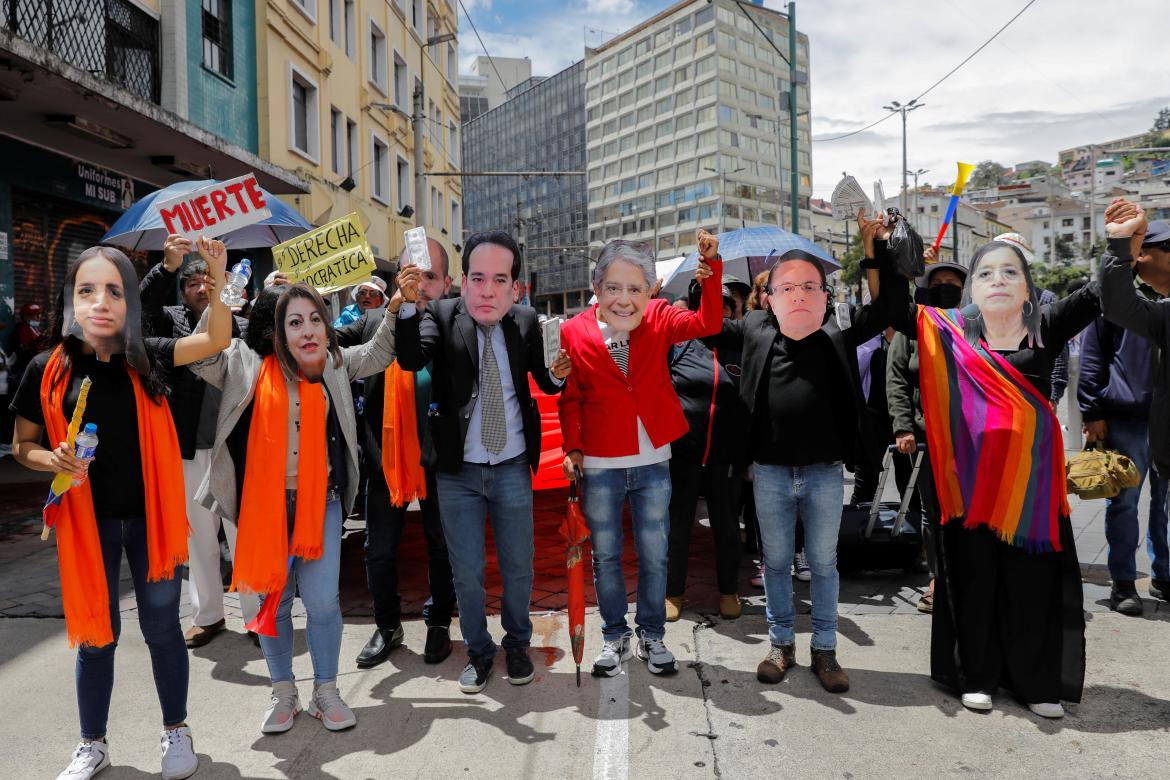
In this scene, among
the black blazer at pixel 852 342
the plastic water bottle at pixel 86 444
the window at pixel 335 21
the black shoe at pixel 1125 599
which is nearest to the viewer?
the plastic water bottle at pixel 86 444

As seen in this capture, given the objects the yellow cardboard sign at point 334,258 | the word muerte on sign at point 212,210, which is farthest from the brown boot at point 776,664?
the word muerte on sign at point 212,210

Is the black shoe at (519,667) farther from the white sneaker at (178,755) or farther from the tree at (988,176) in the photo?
the tree at (988,176)

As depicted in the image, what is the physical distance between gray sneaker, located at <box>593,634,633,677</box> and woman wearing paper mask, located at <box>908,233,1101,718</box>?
141 centimetres

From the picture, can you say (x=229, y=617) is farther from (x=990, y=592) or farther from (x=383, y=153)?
(x=383, y=153)

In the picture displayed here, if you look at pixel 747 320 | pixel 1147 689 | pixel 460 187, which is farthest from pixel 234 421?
pixel 460 187

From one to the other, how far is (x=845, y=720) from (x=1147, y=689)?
1.41 meters

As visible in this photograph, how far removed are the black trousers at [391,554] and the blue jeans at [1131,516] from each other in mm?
3728

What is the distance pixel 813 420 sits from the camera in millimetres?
3725

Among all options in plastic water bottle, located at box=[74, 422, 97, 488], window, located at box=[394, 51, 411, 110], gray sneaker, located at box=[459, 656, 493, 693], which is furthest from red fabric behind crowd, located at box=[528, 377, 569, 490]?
window, located at box=[394, 51, 411, 110]

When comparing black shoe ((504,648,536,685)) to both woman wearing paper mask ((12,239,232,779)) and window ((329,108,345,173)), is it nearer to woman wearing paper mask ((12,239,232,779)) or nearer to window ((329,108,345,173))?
woman wearing paper mask ((12,239,232,779))

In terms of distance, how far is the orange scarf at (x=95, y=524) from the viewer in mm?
2910

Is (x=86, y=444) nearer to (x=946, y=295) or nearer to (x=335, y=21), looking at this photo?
(x=946, y=295)

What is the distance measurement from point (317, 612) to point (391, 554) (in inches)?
30.6

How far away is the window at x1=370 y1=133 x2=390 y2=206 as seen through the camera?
21.8 m
